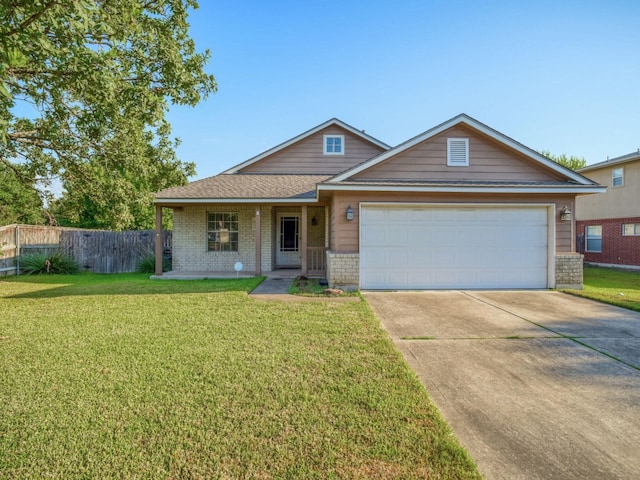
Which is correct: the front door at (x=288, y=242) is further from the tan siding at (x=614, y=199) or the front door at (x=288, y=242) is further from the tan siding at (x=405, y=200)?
the tan siding at (x=614, y=199)

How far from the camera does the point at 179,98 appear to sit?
8320mm

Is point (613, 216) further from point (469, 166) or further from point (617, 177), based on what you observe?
point (469, 166)

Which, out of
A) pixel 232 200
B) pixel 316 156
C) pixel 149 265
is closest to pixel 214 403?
pixel 232 200

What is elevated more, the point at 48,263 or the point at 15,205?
the point at 15,205

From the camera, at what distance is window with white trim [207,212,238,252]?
13.2m

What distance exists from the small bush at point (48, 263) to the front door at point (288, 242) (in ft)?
28.1

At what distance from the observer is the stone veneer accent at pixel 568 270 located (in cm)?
912

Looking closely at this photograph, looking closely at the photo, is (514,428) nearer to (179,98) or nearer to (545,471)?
(545,471)

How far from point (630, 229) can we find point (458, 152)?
12225 millimetres

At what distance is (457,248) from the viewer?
30.3 feet

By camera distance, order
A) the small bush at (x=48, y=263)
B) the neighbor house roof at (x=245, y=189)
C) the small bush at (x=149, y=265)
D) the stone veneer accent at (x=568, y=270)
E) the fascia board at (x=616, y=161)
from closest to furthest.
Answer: the stone veneer accent at (x=568, y=270) → the neighbor house roof at (x=245, y=189) → the small bush at (x=48, y=263) → the small bush at (x=149, y=265) → the fascia board at (x=616, y=161)

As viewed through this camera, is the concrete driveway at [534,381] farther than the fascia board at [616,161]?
No

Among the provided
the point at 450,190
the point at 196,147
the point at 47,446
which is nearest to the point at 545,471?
the point at 47,446

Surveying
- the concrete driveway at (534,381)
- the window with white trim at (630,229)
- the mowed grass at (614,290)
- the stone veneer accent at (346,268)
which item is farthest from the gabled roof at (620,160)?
the stone veneer accent at (346,268)
